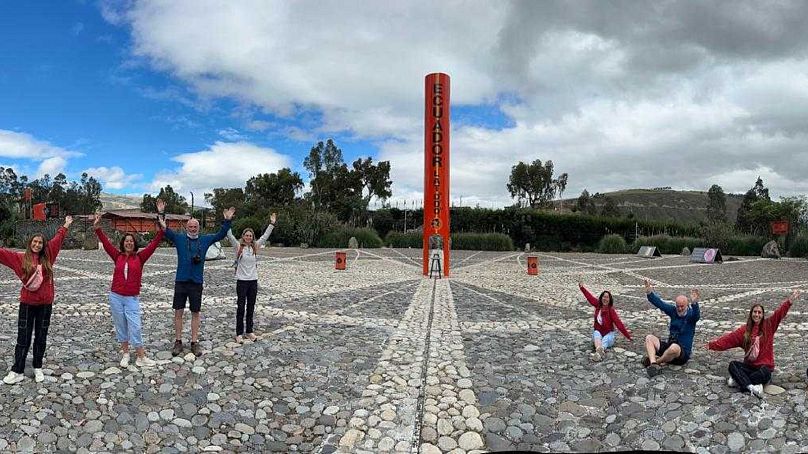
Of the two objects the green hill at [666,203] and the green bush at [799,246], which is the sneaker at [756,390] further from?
the green hill at [666,203]

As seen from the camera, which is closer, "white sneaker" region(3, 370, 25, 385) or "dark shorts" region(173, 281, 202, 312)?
"white sneaker" region(3, 370, 25, 385)

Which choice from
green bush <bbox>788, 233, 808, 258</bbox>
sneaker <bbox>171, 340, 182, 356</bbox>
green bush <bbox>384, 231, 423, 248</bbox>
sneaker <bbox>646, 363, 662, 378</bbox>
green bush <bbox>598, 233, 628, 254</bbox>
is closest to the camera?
sneaker <bbox>646, 363, 662, 378</bbox>

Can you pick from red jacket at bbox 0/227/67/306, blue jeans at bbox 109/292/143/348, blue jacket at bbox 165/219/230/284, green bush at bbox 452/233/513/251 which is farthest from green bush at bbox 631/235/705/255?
red jacket at bbox 0/227/67/306

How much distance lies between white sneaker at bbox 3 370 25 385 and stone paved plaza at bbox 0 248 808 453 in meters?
0.06

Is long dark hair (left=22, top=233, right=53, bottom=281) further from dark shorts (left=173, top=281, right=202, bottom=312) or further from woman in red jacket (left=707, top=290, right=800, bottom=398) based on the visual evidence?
woman in red jacket (left=707, top=290, right=800, bottom=398)

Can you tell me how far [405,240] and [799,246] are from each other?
20.7 m

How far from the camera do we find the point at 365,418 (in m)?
4.58

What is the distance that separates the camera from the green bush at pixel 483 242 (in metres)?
31.8

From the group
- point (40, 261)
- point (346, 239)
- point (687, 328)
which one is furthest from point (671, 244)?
point (40, 261)

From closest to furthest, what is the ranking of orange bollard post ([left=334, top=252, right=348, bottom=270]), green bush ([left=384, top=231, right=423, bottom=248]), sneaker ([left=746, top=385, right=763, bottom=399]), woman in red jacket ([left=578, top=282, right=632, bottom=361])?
sneaker ([left=746, top=385, right=763, bottom=399]) < woman in red jacket ([left=578, top=282, right=632, bottom=361]) < orange bollard post ([left=334, top=252, right=348, bottom=270]) < green bush ([left=384, top=231, right=423, bottom=248])

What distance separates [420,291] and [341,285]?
2041 millimetres

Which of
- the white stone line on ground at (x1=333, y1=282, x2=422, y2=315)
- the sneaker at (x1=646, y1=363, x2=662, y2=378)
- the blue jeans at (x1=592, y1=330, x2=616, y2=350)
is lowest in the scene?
the sneaker at (x1=646, y1=363, x2=662, y2=378)

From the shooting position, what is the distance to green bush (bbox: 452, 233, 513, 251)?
31.8 m

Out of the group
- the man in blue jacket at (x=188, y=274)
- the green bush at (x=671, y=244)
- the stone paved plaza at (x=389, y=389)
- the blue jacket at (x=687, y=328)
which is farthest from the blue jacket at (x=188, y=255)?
the green bush at (x=671, y=244)
